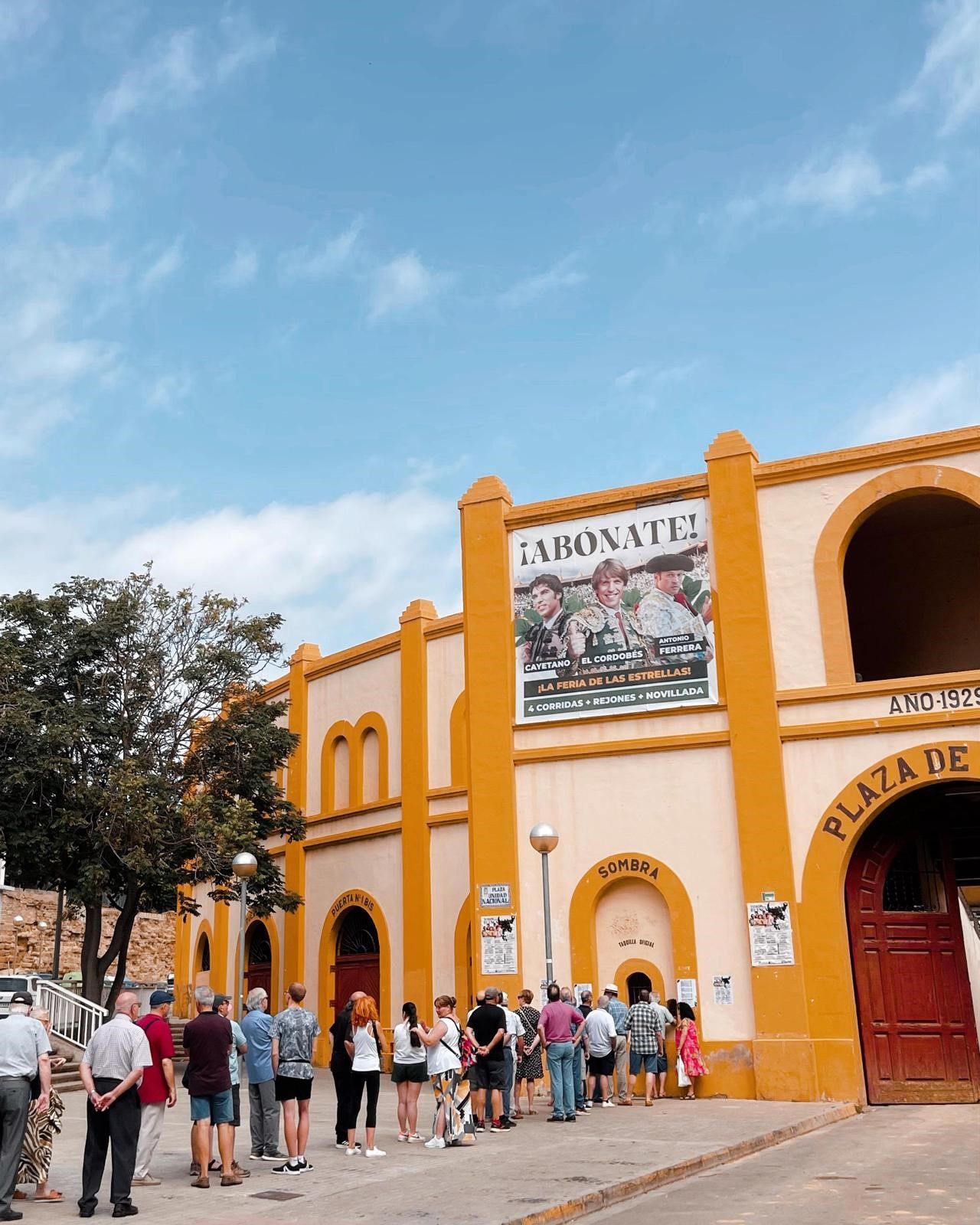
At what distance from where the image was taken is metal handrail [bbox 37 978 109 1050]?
19250 millimetres

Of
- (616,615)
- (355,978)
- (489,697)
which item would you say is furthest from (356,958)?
(616,615)

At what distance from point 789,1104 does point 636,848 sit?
13.2 ft

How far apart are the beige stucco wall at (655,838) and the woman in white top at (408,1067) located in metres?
5.38

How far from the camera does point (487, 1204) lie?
9.07m

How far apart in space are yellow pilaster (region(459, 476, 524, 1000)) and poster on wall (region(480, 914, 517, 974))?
2.9 inches

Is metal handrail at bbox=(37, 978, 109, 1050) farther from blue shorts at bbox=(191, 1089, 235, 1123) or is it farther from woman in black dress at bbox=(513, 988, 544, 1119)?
blue shorts at bbox=(191, 1089, 235, 1123)

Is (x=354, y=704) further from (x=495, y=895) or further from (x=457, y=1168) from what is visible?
(x=457, y=1168)

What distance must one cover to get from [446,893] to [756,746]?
728cm

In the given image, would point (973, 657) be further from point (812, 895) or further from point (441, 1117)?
point (441, 1117)

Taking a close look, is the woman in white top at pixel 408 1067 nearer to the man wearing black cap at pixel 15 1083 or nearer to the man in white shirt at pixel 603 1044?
the man in white shirt at pixel 603 1044

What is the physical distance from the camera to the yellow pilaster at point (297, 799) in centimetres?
2517

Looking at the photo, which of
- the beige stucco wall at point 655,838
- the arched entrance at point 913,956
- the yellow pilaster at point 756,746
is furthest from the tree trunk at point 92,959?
the arched entrance at point 913,956

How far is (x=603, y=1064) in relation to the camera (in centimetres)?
1605

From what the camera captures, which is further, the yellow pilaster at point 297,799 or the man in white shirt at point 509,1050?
the yellow pilaster at point 297,799
